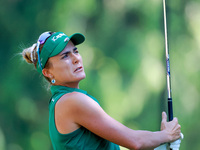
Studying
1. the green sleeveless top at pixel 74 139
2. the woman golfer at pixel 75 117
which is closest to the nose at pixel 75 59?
the woman golfer at pixel 75 117

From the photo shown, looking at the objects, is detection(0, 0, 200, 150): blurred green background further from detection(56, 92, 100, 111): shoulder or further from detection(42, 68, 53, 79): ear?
detection(56, 92, 100, 111): shoulder

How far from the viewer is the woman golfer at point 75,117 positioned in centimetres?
164

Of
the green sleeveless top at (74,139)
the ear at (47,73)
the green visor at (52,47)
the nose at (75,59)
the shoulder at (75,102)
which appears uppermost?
the green visor at (52,47)

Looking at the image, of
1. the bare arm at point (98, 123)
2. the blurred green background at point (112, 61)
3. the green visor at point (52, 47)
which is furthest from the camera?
the blurred green background at point (112, 61)

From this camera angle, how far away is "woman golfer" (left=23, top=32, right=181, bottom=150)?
5.38ft

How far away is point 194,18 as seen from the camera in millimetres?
3055

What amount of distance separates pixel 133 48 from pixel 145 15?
1.04ft

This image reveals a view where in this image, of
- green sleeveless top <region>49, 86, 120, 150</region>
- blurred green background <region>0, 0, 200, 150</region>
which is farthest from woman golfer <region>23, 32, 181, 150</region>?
blurred green background <region>0, 0, 200, 150</region>

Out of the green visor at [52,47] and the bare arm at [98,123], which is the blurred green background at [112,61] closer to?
the green visor at [52,47]

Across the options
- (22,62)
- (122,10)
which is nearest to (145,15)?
(122,10)

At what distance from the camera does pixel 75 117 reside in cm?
165

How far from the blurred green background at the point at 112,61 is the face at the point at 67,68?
4.12 feet

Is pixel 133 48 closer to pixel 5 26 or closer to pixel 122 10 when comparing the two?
pixel 122 10

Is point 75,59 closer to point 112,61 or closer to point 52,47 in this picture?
point 52,47
